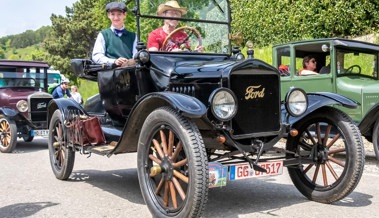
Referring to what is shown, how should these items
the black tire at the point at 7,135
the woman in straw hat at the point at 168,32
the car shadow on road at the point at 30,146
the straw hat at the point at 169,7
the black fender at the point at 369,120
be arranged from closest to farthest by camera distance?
the woman in straw hat at the point at 168,32 → the straw hat at the point at 169,7 → the black fender at the point at 369,120 → the black tire at the point at 7,135 → the car shadow on road at the point at 30,146

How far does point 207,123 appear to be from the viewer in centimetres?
396

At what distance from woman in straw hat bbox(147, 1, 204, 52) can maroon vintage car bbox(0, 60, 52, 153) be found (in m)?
5.47

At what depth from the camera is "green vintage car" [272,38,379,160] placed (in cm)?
749

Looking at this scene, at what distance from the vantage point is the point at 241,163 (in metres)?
4.06

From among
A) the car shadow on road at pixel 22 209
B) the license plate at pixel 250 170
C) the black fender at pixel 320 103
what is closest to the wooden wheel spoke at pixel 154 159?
the license plate at pixel 250 170

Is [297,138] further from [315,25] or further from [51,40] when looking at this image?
[51,40]

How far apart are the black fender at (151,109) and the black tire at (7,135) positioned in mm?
5409

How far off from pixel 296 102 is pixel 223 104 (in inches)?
34.7

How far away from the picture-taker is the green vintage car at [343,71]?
24.6 ft

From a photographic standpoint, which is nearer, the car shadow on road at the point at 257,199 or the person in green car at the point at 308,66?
the car shadow on road at the point at 257,199

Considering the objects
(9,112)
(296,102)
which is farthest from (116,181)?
(9,112)

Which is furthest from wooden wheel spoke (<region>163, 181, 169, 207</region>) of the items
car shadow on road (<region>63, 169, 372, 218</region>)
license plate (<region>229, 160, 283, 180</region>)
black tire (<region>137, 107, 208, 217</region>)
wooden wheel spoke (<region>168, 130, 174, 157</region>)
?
license plate (<region>229, 160, 283, 180</region>)

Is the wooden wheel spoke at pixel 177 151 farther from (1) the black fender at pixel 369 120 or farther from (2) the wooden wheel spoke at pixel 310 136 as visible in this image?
(1) the black fender at pixel 369 120

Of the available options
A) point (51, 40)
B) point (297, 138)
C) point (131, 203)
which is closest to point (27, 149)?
point (131, 203)
